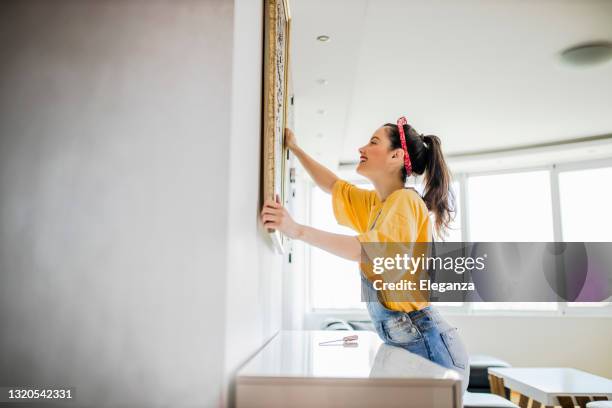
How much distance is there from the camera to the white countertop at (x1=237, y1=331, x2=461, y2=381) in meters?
0.94

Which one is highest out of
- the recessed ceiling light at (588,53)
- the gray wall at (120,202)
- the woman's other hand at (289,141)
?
the recessed ceiling light at (588,53)

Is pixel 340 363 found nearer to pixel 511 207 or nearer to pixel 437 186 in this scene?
pixel 437 186

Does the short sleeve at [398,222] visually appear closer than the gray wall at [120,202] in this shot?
No

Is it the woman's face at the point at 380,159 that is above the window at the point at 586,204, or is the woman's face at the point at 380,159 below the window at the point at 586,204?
below

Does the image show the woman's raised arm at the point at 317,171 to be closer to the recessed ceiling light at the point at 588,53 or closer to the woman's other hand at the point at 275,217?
the woman's other hand at the point at 275,217

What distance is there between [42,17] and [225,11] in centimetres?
40

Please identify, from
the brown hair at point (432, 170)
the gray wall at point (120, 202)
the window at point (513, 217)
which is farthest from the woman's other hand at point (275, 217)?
the window at point (513, 217)

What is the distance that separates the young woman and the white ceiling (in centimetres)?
87

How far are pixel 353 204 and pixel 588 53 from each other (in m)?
2.32

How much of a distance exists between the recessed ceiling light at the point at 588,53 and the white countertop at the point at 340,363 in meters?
2.70

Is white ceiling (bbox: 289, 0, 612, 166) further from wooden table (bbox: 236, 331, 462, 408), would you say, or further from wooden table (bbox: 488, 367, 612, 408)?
wooden table (bbox: 488, 367, 612, 408)

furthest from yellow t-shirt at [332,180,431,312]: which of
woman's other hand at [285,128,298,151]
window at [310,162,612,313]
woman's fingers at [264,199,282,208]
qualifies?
window at [310,162,612,313]

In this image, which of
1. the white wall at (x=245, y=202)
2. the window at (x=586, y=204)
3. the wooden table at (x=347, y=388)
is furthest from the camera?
the window at (x=586, y=204)

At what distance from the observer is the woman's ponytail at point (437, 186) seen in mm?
1774
